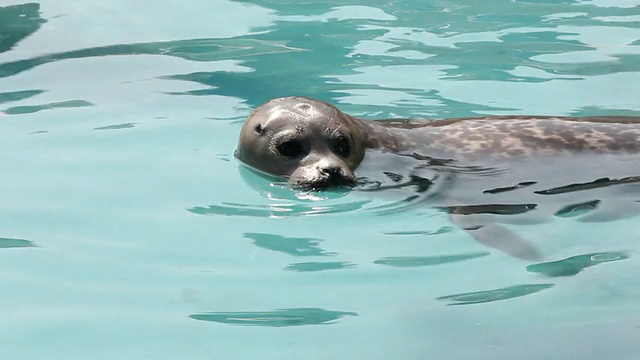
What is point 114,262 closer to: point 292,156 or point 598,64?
point 292,156

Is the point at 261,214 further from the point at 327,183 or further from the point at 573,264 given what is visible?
the point at 573,264

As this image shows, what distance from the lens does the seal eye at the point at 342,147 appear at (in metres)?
6.09

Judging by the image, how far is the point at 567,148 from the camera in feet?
20.0

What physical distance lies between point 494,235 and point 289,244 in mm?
913

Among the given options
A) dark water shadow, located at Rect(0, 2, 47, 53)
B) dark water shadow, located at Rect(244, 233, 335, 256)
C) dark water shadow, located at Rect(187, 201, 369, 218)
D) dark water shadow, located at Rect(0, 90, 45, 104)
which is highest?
dark water shadow, located at Rect(0, 2, 47, 53)

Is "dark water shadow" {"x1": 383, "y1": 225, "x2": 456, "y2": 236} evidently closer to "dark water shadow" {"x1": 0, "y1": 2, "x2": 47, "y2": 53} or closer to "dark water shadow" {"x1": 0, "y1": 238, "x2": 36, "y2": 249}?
"dark water shadow" {"x1": 0, "y1": 238, "x2": 36, "y2": 249}

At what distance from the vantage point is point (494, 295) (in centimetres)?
434

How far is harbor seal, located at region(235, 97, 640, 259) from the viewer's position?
18.3 feet

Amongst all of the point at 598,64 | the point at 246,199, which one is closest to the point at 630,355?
the point at 246,199

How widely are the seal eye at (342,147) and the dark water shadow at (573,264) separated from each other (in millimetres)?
1703

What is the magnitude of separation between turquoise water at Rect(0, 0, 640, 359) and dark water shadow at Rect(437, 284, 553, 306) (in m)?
0.01

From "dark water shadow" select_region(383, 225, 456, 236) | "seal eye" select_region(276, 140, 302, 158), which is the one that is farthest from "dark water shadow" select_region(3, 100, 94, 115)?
"dark water shadow" select_region(383, 225, 456, 236)

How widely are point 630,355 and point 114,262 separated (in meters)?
2.18

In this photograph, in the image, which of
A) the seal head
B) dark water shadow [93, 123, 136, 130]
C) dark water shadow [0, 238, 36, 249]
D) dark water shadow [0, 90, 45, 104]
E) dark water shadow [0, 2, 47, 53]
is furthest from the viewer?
dark water shadow [0, 2, 47, 53]
